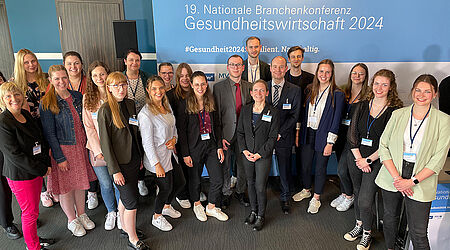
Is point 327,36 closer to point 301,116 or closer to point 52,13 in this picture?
point 301,116

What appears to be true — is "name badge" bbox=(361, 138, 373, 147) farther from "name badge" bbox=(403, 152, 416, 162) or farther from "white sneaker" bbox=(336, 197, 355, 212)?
"white sneaker" bbox=(336, 197, 355, 212)

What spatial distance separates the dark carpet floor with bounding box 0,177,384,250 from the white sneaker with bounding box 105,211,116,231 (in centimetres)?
5

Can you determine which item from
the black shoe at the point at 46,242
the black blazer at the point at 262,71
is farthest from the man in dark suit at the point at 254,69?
the black shoe at the point at 46,242

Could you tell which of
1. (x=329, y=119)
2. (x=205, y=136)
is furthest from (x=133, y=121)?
(x=329, y=119)

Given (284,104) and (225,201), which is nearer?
(284,104)

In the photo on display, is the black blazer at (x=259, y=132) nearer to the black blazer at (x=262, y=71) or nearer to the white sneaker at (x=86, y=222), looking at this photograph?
the black blazer at (x=262, y=71)

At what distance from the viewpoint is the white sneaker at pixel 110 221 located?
2.97m

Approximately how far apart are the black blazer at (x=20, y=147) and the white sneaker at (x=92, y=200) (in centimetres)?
106

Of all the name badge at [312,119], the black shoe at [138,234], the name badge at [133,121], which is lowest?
the black shoe at [138,234]

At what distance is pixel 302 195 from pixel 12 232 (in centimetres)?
316

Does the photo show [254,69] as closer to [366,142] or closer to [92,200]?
[366,142]

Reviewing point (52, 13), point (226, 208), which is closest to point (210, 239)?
point (226, 208)

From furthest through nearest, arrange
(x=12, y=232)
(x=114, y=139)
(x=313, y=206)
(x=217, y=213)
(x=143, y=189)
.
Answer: (x=143, y=189) → (x=313, y=206) → (x=217, y=213) → (x=12, y=232) → (x=114, y=139)

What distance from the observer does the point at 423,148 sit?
2.02m
